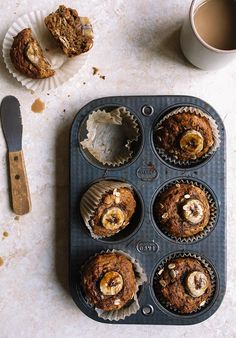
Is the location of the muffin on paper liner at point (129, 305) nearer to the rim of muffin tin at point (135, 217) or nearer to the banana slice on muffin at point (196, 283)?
the rim of muffin tin at point (135, 217)

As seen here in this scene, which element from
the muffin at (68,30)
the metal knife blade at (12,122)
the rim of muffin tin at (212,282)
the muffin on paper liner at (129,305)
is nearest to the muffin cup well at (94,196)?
the muffin on paper liner at (129,305)

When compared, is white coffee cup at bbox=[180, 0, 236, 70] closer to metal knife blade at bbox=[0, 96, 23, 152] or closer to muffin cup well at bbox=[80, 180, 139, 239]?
muffin cup well at bbox=[80, 180, 139, 239]

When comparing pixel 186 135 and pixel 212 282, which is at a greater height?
pixel 186 135

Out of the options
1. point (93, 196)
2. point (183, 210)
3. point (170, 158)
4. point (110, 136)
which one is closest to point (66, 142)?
point (110, 136)

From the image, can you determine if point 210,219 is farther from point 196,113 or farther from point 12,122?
point 12,122

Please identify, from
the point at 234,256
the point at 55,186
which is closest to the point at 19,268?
the point at 55,186

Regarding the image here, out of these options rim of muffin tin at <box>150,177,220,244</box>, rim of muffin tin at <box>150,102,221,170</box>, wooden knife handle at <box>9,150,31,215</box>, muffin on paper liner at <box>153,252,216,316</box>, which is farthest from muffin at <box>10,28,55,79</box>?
muffin on paper liner at <box>153,252,216,316</box>

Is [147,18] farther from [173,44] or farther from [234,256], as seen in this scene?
[234,256]
